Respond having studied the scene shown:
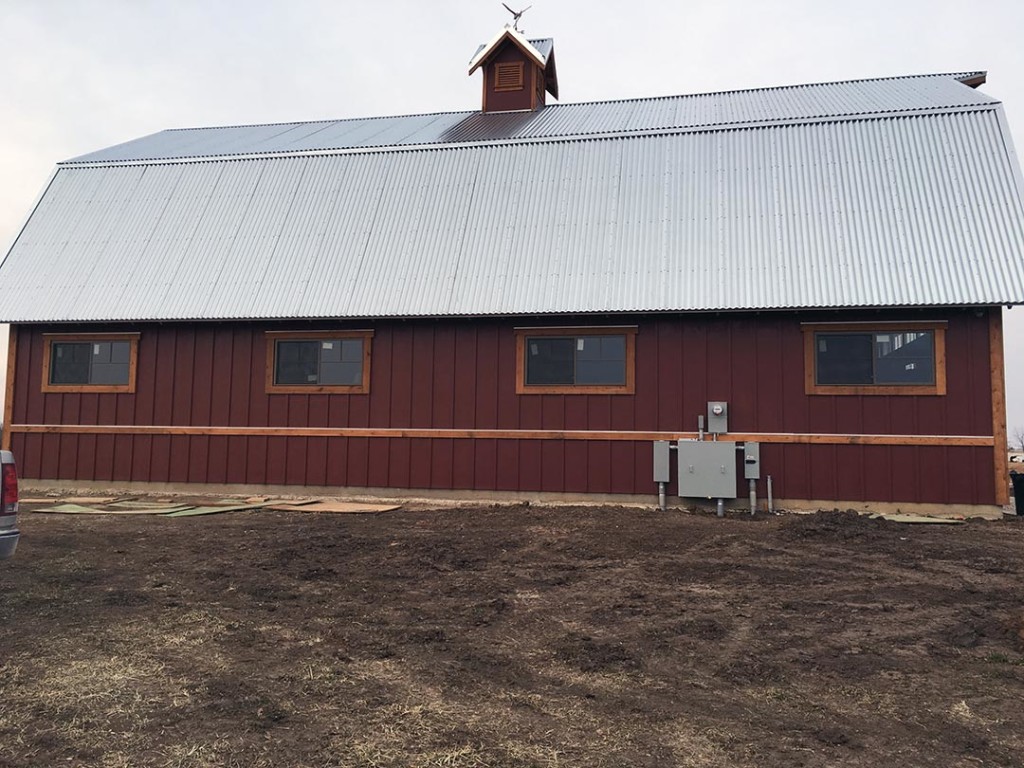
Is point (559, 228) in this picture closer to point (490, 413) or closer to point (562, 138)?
point (562, 138)

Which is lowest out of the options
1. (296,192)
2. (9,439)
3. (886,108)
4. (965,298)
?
(9,439)

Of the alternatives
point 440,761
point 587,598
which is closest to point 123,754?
point 440,761

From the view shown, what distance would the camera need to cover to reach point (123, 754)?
369 centimetres

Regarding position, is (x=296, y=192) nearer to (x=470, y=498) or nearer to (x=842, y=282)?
(x=470, y=498)

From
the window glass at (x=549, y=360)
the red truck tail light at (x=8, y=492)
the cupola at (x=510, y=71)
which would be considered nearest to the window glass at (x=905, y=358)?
the window glass at (x=549, y=360)

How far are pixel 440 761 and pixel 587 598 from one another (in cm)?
349

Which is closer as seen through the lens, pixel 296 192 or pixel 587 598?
pixel 587 598

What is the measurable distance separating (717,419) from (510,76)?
12.7 meters

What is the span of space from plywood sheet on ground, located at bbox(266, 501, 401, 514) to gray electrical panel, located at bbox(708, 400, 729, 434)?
525 centimetres

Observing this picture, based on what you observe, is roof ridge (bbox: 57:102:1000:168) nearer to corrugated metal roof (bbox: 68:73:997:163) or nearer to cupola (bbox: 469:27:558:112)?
corrugated metal roof (bbox: 68:73:997:163)

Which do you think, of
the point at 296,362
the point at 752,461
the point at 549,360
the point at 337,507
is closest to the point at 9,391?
the point at 296,362

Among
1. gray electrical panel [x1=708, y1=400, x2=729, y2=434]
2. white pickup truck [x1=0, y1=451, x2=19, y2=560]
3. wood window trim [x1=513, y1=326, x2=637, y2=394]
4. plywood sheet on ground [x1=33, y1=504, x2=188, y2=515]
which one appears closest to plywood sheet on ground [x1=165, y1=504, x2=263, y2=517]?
plywood sheet on ground [x1=33, y1=504, x2=188, y2=515]

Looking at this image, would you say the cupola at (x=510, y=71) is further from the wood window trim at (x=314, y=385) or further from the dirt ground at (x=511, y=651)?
the dirt ground at (x=511, y=651)

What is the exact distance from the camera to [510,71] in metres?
21.4
